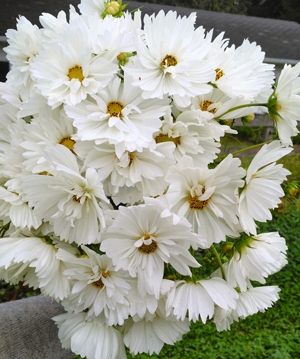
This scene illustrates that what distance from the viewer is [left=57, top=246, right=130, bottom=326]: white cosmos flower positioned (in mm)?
742

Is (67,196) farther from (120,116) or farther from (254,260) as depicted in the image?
(254,260)

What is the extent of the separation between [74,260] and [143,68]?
0.37 metres

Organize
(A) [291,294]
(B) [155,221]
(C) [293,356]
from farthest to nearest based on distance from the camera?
1. (A) [291,294]
2. (C) [293,356]
3. (B) [155,221]

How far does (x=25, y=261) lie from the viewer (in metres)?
0.74

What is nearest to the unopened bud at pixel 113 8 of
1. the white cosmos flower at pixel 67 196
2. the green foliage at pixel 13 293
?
the white cosmos flower at pixel 67 196

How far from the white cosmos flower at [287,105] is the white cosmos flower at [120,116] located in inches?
9.2

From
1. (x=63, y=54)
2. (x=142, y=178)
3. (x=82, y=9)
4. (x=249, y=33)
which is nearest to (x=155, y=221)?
(x=142, y=178)

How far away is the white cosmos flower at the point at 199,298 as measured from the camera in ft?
2.43

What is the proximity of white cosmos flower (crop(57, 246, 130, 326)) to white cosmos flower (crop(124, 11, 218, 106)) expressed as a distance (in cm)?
33

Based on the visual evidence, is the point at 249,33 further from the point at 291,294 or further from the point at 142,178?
the point at 142,178

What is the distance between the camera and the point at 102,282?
0.78m

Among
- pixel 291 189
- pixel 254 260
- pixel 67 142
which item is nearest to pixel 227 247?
pixel 254 260

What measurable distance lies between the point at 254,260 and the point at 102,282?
30cm

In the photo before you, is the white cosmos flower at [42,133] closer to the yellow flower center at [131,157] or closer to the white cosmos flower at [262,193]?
the yellow flower center at [131,157]
